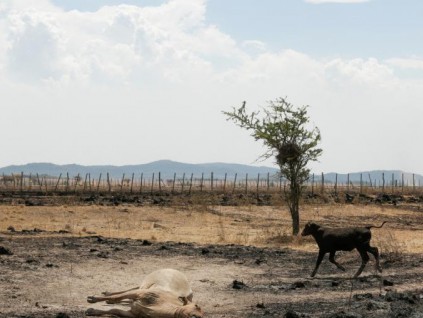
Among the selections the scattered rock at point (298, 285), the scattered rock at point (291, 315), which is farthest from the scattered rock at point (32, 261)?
the scattered rock at point (291, 315)

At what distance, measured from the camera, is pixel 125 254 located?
23.1m

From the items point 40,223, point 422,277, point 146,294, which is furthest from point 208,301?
point 40,223

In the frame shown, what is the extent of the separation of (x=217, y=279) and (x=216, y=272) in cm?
125

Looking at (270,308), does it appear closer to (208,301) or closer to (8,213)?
(208,301)

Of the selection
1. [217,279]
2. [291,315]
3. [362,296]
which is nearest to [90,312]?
→ [291,315]

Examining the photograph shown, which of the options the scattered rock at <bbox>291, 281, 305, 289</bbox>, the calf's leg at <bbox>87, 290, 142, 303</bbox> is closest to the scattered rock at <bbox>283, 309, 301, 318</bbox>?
the calf's leg at <bbox>87, 290, 142, 303</bbox>

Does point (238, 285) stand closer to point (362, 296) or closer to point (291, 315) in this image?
point (362, 296)

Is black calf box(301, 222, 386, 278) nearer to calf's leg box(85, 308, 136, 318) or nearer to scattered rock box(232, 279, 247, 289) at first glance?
scattered rock box(232, 279, 247, 289)

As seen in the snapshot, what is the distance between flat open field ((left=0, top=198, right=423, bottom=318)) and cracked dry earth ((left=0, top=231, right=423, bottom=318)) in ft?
0.07

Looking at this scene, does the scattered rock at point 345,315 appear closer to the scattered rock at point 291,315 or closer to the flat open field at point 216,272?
the flat open field at point 216,272

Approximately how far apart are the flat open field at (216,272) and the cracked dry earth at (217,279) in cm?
2

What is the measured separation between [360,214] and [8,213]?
74.8ft

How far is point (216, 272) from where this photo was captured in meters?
20.2

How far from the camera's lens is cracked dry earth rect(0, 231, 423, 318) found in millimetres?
13977
